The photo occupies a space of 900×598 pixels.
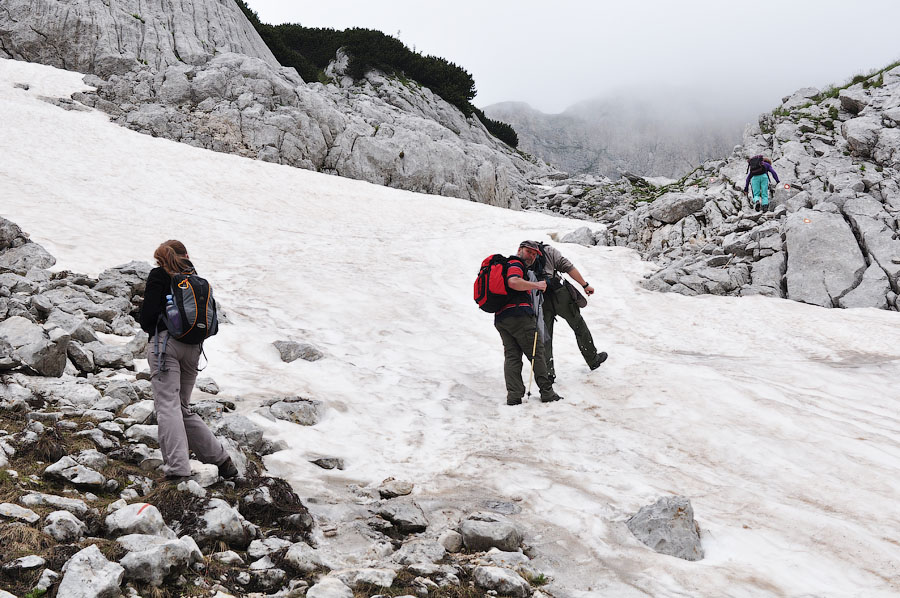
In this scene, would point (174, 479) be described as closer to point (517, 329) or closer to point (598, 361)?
point (517, 329)

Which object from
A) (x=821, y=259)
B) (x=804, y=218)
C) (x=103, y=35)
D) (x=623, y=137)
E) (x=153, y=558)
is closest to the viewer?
(x=153, y=558)

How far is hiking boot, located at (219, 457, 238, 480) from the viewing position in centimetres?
517

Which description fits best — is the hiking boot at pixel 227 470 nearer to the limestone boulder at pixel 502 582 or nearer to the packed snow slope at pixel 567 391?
the packed snow slope at pixel 567 391

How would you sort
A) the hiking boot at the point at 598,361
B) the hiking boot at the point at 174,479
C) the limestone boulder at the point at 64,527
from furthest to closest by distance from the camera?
1. the hiking boot at the point at 598,361
2. the hiking boot at the point at 174,479
3. the limestone boulder at the point at 64,527

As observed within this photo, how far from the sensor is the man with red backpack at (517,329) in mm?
8820

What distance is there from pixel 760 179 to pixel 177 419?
58.9ft

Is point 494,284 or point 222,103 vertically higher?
point 222,103

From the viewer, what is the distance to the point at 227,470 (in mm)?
5188

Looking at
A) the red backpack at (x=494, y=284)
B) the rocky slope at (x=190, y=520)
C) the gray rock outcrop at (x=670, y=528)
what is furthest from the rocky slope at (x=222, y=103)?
the gray rock outcrop at (x=670, y=528)

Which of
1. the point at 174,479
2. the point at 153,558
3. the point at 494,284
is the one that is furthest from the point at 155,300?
the point at 494,284

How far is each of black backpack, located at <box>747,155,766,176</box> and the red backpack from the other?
12.3m

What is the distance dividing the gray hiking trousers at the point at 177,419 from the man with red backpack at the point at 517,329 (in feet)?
15.3

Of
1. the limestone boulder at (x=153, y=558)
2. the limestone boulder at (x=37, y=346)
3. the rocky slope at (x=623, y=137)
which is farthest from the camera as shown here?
the rocky slope at (x=623, y=137)

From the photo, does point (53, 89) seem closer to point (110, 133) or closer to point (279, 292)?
point (110, 133)
